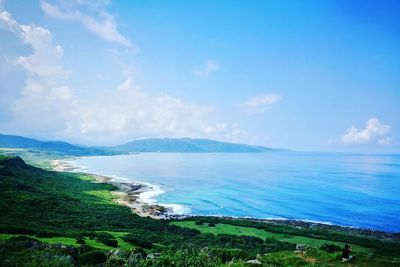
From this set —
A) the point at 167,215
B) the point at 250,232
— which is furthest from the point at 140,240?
the point at 167,215

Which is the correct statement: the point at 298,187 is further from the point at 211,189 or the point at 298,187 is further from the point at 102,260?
the point at 102,260

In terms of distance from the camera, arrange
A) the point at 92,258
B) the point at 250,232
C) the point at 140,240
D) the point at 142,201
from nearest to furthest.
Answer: the point at 92,258 → the point at 140,240 → the point at 250,232 → the point at 142,201

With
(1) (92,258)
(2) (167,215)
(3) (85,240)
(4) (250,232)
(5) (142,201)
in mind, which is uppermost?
(1) (92,258)

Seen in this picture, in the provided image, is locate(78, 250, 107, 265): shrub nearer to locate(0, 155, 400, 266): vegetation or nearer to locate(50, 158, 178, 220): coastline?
locate(0, 155, 400, 266): vegetation

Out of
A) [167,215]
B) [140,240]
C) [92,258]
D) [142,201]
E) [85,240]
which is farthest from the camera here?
[142,201]

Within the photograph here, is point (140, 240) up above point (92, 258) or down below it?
below

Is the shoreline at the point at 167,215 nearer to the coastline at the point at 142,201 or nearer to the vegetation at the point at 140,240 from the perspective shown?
the coastline at the point at 142,201

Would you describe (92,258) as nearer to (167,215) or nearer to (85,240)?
(85,240)

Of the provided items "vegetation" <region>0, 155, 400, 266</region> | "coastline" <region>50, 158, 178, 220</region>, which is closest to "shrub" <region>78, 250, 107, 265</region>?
"vegetation" <region>0, 155, 400, 266</region>

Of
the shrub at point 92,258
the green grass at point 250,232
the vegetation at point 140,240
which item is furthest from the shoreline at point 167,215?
the shrub at point 92,258
